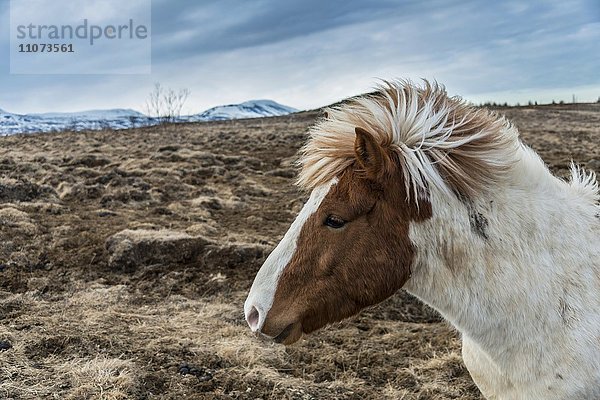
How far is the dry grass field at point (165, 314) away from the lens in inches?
158

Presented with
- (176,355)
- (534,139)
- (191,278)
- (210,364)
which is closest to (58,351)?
(176,355)

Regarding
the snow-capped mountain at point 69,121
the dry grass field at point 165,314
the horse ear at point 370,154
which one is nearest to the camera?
the horse ear at point 370,154

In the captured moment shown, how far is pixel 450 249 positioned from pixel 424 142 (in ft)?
1.58

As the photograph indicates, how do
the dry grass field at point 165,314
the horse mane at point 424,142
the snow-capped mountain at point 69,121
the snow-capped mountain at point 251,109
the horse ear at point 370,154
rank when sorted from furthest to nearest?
1. the snow-capped mountain at point 251,109
2. the snow-capped mountain at point 69,121
3. the dry grass field at point 165,314
4. the horse mane at point 424,142
5. the horse ear at point 370,154

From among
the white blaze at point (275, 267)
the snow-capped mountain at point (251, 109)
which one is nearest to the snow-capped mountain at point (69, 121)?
the snow-capped mountain at point (251, 109)

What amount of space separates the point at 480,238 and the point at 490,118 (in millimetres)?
636

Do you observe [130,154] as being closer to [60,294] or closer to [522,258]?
[60,294]

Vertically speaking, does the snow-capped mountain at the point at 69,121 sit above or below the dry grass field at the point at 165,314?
above

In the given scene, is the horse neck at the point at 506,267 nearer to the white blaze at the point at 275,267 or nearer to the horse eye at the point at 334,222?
the horse eye at the point at 334,222

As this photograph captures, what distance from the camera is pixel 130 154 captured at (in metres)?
17.7

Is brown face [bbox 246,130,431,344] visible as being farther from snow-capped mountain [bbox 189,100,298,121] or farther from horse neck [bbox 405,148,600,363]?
snow-capped mountain [bbox 189,100,298,121]

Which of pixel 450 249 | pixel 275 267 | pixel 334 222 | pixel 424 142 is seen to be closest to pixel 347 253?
pixel 334 222

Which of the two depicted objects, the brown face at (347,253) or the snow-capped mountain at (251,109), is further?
the snow-capped mountain at (251,109)

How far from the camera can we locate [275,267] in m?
2.37
